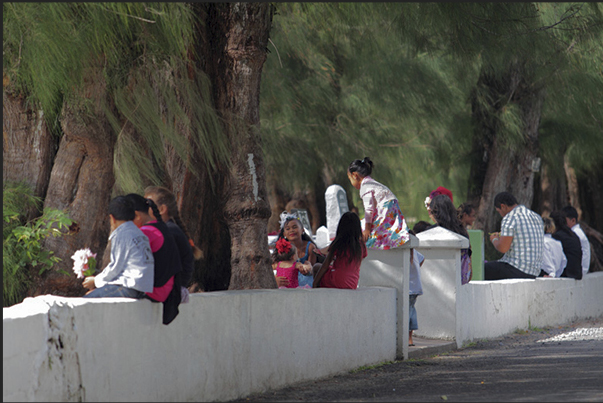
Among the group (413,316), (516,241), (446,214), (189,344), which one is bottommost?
(189,344)

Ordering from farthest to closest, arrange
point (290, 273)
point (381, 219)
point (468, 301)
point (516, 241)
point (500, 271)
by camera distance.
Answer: point (500, 271)
point (516, 241)
point (468, 301)
point (290, 273)
point (381, 219)

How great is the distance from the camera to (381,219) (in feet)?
26.2

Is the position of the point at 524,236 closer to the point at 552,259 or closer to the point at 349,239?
the point at 552,259

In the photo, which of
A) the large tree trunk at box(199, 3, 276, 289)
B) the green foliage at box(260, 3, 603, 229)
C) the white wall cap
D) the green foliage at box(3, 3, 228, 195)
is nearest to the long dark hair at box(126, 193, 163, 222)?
the green foliage at box(3, 3, 228, 195)

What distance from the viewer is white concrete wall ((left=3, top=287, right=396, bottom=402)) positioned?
433 cm

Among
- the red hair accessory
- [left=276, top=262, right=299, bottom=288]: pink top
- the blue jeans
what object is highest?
the red hair accessory

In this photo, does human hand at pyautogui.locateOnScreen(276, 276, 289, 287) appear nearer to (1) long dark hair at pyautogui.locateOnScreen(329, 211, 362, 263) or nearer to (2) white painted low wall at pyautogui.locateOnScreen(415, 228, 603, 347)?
(1) long dark hair at pyautogui.locateOnScreen(329, 211, 362, 263)

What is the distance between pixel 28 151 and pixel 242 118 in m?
1.86

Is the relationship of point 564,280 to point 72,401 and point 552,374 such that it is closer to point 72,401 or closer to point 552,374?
point 552,374

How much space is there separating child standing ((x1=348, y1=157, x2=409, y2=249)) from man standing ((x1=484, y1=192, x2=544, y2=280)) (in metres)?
3.17

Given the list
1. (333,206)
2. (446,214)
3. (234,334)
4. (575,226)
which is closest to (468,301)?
(446,214)

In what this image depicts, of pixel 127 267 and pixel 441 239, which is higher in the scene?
pixel 441 239

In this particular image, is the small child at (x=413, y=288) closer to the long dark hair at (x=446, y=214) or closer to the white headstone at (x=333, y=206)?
the long dark hair at (x=446, y=214)

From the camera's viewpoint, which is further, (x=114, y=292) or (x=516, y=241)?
(x=516, y=241)
